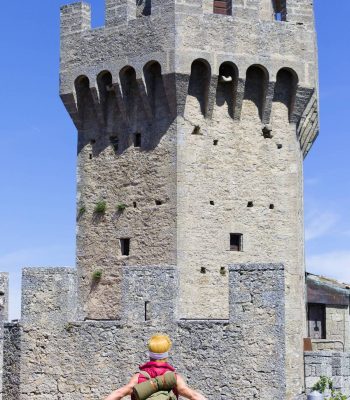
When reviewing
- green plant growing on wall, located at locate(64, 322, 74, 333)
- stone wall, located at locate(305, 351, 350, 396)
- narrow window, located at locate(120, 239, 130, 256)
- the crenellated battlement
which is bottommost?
stone wall, located at locate(305, 351, 350, 396)

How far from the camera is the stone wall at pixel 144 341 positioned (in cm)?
1669

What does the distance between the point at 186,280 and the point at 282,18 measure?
7638 mm

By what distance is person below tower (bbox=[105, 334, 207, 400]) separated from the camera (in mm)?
10086

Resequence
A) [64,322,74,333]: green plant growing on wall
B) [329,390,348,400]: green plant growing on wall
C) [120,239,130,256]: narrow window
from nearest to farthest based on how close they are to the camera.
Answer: [64,322,74,333]: green plant growing on wall < [329,390,348,400]: green plant growing on wall < [120,239,130,256]: narrow window

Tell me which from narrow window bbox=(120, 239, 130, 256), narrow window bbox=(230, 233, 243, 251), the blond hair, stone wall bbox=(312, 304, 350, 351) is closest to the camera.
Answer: the blond hair

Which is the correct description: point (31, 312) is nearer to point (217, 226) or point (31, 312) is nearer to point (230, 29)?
point (217, 226)

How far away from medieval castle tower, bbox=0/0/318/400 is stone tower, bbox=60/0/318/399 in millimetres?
30

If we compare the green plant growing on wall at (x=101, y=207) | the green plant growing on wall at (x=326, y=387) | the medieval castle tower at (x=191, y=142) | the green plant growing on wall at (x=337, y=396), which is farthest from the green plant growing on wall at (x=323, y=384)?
the green plant growing on wall at (x=101, y=207)

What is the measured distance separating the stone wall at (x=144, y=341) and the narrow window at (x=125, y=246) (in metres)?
6.73

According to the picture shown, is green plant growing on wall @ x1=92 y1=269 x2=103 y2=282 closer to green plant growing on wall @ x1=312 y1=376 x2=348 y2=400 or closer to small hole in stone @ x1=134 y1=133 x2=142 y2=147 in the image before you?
small hole in stone @ x1=134 y1=133 x2=142 y2=147

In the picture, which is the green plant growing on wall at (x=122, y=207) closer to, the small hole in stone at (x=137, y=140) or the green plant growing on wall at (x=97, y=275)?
the small hole in stone at (x=137, y=140)

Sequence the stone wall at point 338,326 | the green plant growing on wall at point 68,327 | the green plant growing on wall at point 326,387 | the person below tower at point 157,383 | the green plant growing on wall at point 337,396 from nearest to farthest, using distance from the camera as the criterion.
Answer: the person below tower at point 157,383 < the green plant growing on wall at point 68,327 < the green plant growing on wall at point 337,396 < the green plant growing on wall at point 326,387 < the stone wall at point 338,326

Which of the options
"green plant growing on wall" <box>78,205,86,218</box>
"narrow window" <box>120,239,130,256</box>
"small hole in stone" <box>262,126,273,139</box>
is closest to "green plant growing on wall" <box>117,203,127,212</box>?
"narrow window" <box>120,239,130,256</box>

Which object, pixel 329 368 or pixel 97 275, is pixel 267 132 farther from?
pixel 329 368
